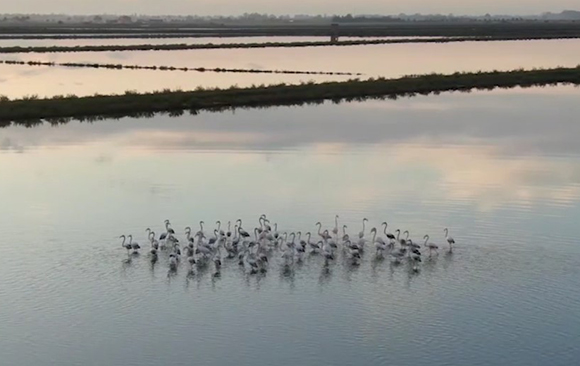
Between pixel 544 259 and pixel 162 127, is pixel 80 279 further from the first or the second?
pixel 162 127

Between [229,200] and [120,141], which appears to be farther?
[120,141]

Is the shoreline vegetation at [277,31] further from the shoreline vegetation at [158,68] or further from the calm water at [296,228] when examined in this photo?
the calm water at [296,228]

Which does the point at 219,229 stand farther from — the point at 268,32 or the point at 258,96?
the point at 268,32

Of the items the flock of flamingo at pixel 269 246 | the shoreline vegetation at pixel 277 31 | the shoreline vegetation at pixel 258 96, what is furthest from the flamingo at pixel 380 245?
the shoreline vegetation at pixel 277 31

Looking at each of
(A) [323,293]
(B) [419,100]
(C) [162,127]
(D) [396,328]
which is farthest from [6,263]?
(B) [419,100]

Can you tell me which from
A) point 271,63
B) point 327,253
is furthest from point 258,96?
point 327,253
